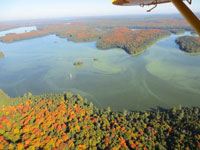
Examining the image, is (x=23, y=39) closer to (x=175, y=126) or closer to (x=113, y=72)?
(x=113, y=72)

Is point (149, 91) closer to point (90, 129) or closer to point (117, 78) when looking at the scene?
point (117, 78)

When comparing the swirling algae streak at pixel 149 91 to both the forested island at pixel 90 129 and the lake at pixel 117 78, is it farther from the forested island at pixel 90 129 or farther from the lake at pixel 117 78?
the forested island at pixel 90 129

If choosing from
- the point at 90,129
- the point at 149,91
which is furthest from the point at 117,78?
the point at 90,129

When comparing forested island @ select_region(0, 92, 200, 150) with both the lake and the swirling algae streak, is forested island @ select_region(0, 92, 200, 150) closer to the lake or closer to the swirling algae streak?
the lake

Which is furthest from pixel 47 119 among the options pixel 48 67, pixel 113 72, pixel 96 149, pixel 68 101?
pixel 48 67

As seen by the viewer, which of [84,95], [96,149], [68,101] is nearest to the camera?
[96,149]

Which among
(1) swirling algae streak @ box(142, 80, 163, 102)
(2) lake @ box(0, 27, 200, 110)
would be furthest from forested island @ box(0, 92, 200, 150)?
(1) swirling algae streak @ box(142, 80, 163, 102)
